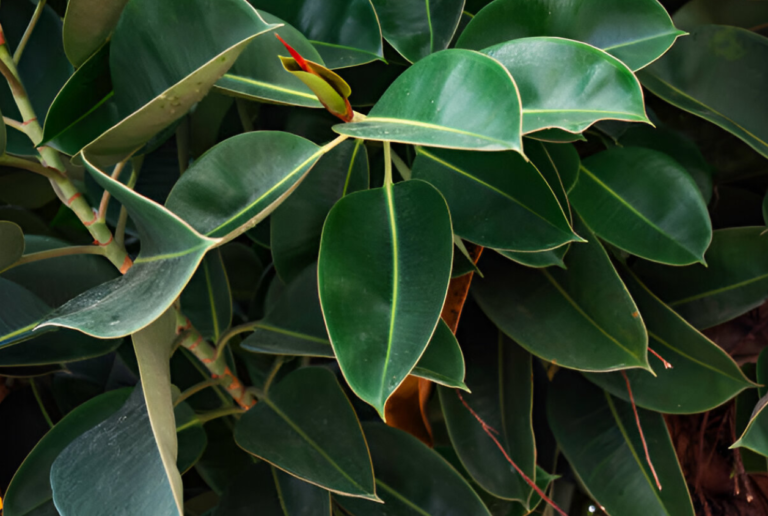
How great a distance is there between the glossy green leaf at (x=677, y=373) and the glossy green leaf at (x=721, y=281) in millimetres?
68

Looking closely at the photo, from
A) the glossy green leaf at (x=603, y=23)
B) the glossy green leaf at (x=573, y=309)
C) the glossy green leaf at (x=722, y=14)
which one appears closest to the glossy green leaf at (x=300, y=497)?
the glossy green leaf at (x=573, y=309)

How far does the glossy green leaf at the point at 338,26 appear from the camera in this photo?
0.55 m

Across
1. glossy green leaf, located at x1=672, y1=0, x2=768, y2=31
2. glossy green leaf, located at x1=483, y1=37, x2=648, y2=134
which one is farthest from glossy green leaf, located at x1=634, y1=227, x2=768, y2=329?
glossy green leaf, located at x1=483, y1=37, x2=648, y2=134

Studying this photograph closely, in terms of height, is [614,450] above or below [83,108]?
below

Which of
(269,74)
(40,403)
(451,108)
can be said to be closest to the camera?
(451,108)

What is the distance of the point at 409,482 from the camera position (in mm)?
665

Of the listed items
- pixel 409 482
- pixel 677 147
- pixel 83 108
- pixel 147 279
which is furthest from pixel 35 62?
pixel 677 147

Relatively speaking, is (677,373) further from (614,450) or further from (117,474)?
(117,474)

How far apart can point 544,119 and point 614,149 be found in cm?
31

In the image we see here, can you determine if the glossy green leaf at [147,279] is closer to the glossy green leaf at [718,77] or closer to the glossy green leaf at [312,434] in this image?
the glossy green leaf at [312,434]

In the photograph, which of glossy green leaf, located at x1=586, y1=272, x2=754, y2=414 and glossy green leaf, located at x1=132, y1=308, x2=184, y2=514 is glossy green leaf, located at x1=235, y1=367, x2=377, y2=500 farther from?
glossy green leaf, located at x1=586, y1=272, x2=754, y2=414

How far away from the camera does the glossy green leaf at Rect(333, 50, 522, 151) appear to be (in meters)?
0.34

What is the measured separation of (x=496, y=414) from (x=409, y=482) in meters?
0.13

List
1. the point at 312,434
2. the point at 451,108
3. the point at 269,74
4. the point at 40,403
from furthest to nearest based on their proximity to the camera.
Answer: the point at 40,403, the point at 312,434, the point at 269,74, the point at 451,108
